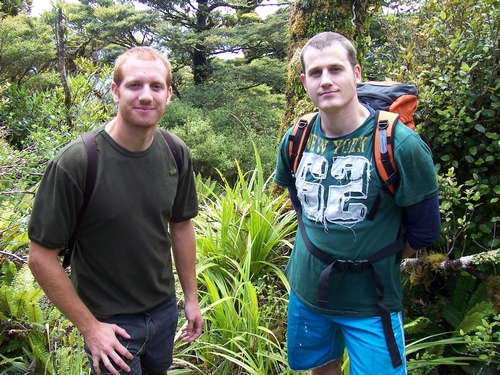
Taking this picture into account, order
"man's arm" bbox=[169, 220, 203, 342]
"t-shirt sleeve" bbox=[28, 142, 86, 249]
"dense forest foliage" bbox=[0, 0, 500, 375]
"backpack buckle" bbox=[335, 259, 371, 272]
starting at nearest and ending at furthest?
"t-shirt sleeve" bbox=[28, 142, 86, 249] → "backpack buckle" bbox=[335, 259, 371, 272] → "man's arm" bbox=[169, 220, 203, 342] → "dense forest foliage" bbox=[0, 0, 500, 375]

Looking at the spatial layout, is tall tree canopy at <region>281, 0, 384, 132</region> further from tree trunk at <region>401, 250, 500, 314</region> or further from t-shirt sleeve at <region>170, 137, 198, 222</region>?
t-shirt sleeve at <region>170, 137, 198, 222</region>

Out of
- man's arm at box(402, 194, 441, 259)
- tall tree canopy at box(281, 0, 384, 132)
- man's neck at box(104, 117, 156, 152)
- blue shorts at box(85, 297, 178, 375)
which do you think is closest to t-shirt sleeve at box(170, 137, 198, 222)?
man's neck at box(104, 117, 156, 152)

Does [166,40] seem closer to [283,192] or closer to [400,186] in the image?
[283,192]

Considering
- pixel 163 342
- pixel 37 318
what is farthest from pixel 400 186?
pixel 37 318

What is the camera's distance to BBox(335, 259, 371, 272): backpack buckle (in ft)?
6.38

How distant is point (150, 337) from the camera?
191cm

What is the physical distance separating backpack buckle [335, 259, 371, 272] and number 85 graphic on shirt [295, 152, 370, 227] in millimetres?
175

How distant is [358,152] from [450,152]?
4.46 ft

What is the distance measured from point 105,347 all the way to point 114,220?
51 centimetres

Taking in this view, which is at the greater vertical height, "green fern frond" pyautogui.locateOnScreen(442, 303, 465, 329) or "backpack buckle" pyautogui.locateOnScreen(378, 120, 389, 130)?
"backpack buckle" pyautogui.locateOnScreen(378, 120, 389, 130)

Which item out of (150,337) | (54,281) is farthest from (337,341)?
(54,281)

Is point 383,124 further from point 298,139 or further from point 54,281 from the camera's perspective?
point 54,281

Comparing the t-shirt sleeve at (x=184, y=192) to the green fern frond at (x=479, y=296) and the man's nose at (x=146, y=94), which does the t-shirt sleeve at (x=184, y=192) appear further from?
the green fern frond at (x=479, y=296)

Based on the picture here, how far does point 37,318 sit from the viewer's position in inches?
111
